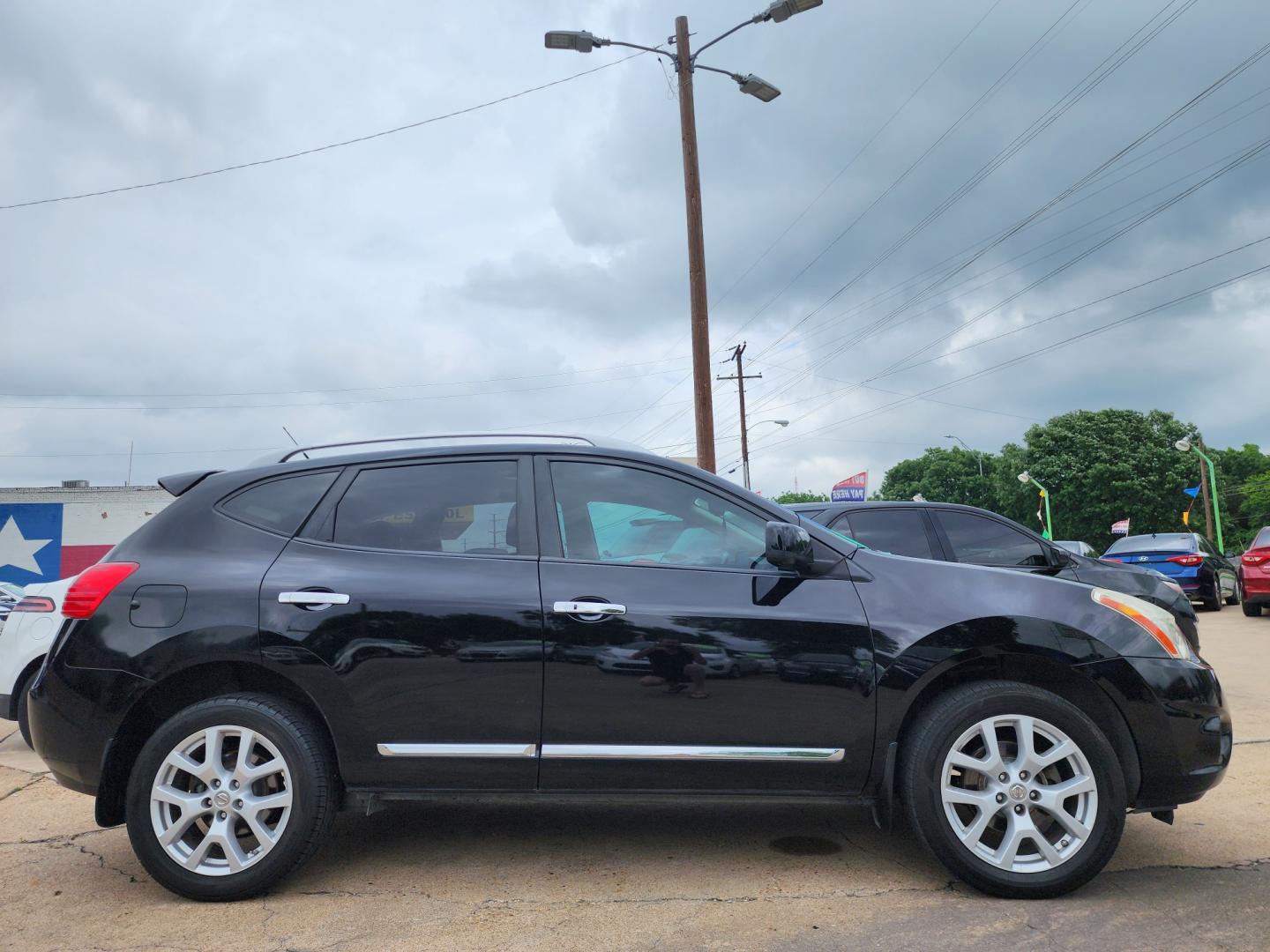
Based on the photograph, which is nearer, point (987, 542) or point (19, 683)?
point (19, 683)

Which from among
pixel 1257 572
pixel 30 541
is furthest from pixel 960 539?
pixel 30 541

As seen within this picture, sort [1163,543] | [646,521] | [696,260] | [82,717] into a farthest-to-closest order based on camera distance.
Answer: [1163,543]
[696,260]
[646,521]
[82,717]

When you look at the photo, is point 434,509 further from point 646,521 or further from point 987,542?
point 987,542

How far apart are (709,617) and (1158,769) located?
175 centimetres

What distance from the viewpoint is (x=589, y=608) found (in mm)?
3531

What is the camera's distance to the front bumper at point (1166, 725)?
3.48m

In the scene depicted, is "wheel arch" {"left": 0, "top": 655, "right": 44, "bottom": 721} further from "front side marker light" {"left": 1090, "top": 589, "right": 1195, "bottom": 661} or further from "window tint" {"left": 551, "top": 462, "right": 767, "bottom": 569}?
"front side marker light" {"left": 1090, "top": 589, "right": 1195, "bottom": 661}

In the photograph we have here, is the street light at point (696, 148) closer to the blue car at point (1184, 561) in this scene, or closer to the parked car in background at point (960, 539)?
the parked car in background at point (960, 539)

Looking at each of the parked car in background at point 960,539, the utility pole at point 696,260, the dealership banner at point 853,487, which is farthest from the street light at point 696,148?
the dealership banner at point 853,487

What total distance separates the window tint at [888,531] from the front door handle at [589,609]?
15.0 ft

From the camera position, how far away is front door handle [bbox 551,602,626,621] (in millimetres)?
3529

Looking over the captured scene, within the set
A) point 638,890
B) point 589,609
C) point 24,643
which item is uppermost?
point 589,609

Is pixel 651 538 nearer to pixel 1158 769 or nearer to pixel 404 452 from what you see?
pixel 404 452

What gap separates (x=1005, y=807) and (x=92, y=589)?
350 centimetres
